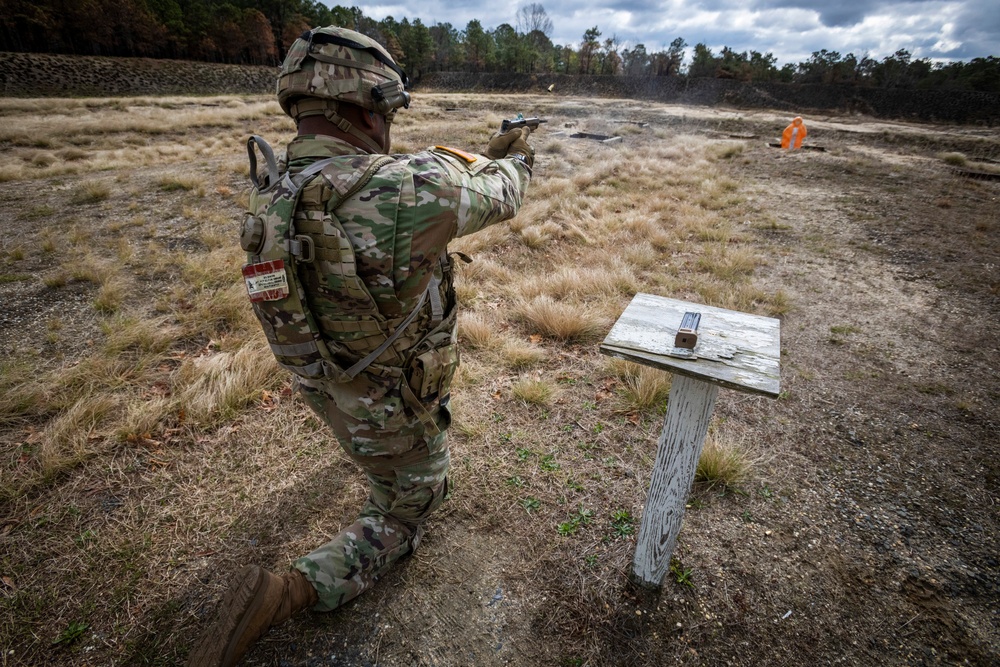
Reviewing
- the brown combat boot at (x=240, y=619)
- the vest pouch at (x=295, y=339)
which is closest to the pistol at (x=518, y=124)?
the vest pouch at (x=295, y=339)

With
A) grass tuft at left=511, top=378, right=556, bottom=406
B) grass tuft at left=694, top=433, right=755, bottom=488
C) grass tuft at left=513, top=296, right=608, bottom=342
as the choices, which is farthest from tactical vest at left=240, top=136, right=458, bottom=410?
grass tuft at left=513, top=296, right=608, bottom=342

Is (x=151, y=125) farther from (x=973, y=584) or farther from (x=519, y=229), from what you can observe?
(x=973, y=584)

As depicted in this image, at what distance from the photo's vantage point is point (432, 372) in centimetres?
186

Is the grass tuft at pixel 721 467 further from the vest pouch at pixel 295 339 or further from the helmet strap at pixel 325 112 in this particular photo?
the helmet strap at pixel 325 112

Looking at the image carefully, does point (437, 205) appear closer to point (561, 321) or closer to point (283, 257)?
point (283, 257)

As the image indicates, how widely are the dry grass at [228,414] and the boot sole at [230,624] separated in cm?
66

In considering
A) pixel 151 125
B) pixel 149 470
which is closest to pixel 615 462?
pixel 149 470

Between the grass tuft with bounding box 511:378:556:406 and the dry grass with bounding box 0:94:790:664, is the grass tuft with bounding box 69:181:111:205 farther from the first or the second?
the grass tuft with bounding box 511:378:556:406

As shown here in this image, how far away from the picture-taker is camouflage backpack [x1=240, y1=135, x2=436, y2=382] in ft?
4.91

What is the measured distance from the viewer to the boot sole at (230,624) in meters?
1.47

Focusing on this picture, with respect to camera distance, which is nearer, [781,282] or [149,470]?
[149,470]

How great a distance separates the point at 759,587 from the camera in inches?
85.1

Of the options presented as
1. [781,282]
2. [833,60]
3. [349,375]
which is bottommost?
[781,282]

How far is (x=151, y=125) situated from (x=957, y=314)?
67.8 ft
